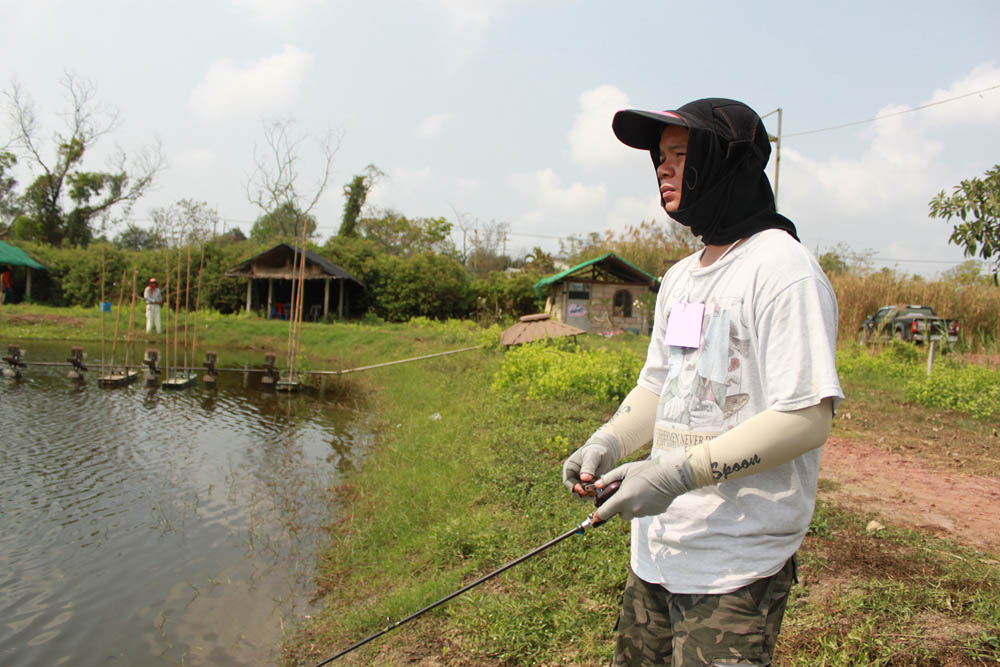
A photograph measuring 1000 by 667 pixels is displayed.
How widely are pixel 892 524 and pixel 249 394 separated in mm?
10474

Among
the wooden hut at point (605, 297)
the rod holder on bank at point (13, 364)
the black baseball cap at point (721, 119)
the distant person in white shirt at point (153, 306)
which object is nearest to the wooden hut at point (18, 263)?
the distant person in white shirt at point (153, 306)

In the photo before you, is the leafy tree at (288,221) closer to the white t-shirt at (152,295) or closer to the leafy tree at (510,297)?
the leafy tree at (510,297)

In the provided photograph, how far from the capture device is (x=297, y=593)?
14.1 ft

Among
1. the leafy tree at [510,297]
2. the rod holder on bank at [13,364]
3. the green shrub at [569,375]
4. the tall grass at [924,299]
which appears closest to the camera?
the green shrub at [569,375]

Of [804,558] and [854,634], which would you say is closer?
[854,634]

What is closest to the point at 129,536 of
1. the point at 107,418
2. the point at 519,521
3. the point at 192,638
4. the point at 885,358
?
the point at 192,638

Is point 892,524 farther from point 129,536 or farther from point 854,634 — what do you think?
point 129,536

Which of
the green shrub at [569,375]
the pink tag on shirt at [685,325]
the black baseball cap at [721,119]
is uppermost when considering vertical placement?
the black baseball cap at [721,119]

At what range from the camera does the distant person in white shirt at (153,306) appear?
18.3 meters

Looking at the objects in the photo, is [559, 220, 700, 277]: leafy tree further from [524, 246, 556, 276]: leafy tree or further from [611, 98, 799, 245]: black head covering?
[611, 98, 799, 245]: black head covering

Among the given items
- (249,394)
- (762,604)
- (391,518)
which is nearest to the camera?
(762,604)

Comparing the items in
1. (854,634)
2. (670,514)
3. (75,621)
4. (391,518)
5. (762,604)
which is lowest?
(75,621)

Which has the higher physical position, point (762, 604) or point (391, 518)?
point (762, 604)

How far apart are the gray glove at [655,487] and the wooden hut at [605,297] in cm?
2235
